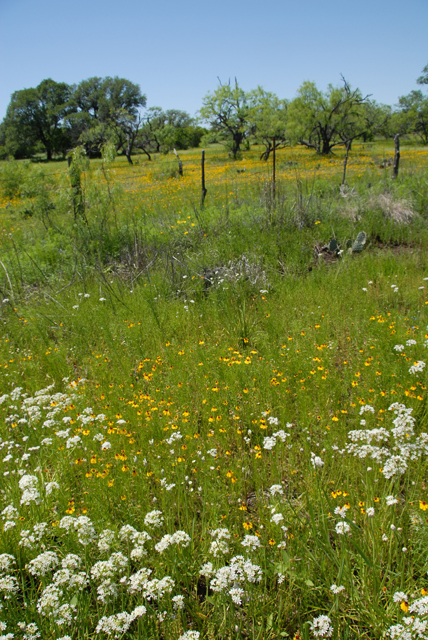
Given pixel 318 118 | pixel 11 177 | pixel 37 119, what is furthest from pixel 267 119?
pixel 37 119

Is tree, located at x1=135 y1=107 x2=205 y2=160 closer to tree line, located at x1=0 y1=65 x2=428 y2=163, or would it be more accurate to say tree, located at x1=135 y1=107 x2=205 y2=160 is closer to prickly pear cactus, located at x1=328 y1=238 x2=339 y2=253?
tree line, located at x1=0 y1=65 x2=428 y2=163

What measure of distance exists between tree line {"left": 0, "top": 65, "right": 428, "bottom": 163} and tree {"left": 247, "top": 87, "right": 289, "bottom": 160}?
10cm

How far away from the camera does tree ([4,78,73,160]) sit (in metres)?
67.8

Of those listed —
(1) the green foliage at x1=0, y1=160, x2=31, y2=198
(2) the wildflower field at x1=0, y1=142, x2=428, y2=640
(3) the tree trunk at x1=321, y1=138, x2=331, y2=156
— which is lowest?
(2) the wildflower field at x1=0, y1=142, x2=428, y2=640

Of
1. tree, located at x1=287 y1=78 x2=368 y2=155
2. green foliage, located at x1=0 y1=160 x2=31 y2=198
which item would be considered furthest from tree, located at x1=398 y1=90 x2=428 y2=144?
green foliage, located at x1=0 y1=160 x2=31 y2=198

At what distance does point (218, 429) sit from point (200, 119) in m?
58.3

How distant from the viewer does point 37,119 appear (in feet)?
239

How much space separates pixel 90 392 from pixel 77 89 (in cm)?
9662

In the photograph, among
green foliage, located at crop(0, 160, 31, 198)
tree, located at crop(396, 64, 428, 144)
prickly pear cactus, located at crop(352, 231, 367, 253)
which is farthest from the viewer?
tree, located at crop(396, 64, 428, 144)

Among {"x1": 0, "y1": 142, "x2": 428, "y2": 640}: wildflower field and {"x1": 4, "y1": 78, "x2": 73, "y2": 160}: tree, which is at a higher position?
{"x1": 4, "y1": 78, "x2": 73, "y2": 160}: tree

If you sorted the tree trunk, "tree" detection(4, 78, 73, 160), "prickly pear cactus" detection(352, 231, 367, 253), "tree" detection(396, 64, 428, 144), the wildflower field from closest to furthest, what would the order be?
the wildflower field < "prickly pear cactus" detection(352, 231, 367, 253) < the tree trunk < "tree" detection(396, 64, 428, 144) < "tree" detection(4, 78, 73, 160)

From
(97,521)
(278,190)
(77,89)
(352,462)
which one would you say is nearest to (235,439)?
(352,462)

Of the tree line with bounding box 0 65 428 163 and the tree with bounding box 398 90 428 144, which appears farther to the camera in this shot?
the tree with bounding box 398 90 428 144

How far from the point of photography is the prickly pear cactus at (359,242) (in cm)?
729
